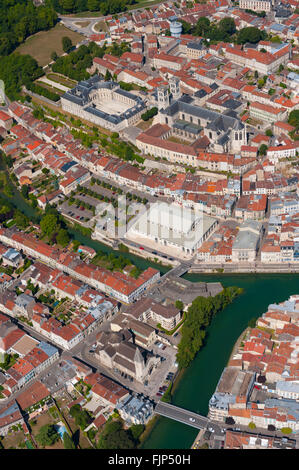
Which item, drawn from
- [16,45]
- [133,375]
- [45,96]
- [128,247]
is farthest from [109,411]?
[16,45]

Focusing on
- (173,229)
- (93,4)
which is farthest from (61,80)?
(173,229)

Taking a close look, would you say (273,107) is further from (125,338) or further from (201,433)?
(201,433)

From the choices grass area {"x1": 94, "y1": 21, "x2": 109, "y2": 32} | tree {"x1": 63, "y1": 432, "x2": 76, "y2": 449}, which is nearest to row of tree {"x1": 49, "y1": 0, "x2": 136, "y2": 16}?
grass area {"x1": 94, "y1": 21, "x2": 109, "y2": 32}

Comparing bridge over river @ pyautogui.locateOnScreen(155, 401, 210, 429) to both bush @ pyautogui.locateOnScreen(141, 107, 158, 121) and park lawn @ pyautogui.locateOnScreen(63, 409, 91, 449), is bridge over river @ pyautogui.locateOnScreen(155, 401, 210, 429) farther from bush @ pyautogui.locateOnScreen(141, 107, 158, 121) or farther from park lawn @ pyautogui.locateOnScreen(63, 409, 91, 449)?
bush @ pyautogui.locateOnScreen(141, 107, 158, 121)

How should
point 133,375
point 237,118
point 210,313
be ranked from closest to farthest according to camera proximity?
1. point 133,375
2. point 210,313
3. point 237,118

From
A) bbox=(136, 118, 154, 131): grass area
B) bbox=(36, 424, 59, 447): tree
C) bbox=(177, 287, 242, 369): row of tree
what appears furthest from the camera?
bbox=(136, 118, 154, 131): grass area

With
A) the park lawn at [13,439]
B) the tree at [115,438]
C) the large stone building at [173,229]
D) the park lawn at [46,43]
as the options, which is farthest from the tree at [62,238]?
the park lawn at [46,43]

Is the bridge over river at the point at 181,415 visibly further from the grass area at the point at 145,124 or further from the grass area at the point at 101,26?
the grass area at the point at 101,26
